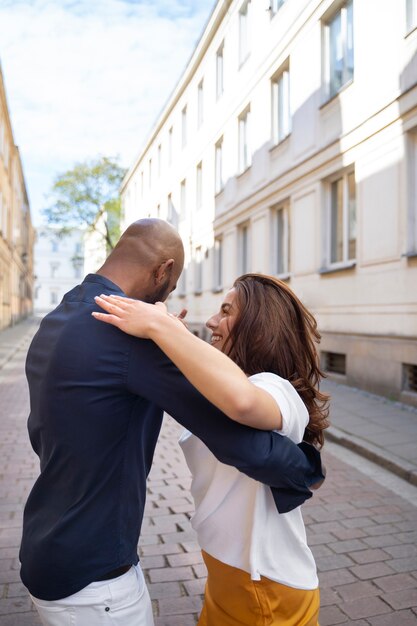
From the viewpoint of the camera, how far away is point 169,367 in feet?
4.19

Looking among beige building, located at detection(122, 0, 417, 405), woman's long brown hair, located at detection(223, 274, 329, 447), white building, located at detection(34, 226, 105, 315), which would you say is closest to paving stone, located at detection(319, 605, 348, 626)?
woman's long brown hair, located at detection(223, 274, 329, 447)

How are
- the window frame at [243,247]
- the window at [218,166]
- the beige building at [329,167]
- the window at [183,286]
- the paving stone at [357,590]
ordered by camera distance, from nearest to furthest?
the paving stone at [357,590]
the beige building at [329,167]
the window frame at [243,247]
the window at [218,166]
the window at [183,286]

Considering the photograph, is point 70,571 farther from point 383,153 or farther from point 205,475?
point 383,153

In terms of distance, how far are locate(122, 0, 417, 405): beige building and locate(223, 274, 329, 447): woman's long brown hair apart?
791cm

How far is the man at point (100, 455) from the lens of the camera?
129 centimetres

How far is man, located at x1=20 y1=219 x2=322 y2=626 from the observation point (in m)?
1.29

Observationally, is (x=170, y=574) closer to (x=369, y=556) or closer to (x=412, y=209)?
(x=369, y=556)

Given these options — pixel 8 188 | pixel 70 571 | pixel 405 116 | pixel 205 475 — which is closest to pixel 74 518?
pixel 70 571

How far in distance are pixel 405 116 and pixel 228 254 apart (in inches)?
412

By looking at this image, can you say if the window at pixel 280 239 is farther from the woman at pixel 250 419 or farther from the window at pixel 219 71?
the woman at pixel 250 419

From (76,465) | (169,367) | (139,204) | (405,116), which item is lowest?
(76,465)

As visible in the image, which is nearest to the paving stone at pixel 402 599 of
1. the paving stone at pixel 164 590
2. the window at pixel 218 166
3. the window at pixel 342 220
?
the paving stone at pixel 164 590

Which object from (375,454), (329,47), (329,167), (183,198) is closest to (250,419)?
(375,454)

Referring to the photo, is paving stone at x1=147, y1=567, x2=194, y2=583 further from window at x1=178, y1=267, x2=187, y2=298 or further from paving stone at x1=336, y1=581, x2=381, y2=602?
window at x1=178, y1=267, x2=187, y2=298
